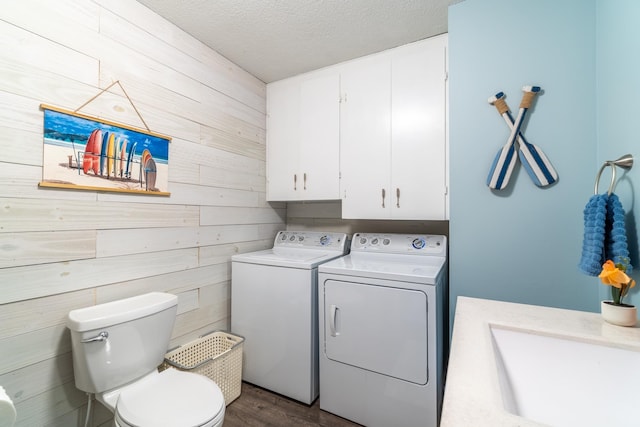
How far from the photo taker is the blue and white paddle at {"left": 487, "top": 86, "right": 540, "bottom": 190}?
142 cm

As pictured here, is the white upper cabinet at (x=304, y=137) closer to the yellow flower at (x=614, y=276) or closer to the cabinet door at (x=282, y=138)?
the cabinet door at (x=282, y=138)

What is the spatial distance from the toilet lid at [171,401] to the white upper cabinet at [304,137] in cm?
154

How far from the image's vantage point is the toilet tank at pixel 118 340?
1.28m

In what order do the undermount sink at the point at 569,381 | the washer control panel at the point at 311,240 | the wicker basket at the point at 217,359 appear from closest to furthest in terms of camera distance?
the undermount sink at the point at 569,381 → the wicker basket at the point at 217,359 → the washer control panel at the point at 311,240

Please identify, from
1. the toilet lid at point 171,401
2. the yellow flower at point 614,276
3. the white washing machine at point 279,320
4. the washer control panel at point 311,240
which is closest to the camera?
the yellow flower at point 614,276

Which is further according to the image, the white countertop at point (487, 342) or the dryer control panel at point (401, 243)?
the dryer control panel at point (401, 243)

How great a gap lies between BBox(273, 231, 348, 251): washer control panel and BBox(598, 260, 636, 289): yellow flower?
5.47 feet

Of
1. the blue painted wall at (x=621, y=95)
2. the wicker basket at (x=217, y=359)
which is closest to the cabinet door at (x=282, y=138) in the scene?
the wicker basket at (x=217, y=359)

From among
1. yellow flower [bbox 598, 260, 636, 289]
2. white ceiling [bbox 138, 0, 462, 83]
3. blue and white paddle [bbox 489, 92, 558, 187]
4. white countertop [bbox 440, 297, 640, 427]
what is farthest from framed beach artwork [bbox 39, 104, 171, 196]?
yellow flower [bbox 598, 260, 636, 289]

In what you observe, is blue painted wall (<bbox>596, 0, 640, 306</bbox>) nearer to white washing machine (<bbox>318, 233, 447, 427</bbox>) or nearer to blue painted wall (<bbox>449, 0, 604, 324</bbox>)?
blue painted wall (<bbox>449, 0, 604, 324</bbox>)

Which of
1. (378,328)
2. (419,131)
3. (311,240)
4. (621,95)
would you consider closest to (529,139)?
(621,95)

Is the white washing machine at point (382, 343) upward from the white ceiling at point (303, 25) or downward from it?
downward

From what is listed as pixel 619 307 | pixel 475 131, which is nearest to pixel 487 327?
pixel 619 307

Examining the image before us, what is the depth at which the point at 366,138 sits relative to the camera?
87.3 inches
